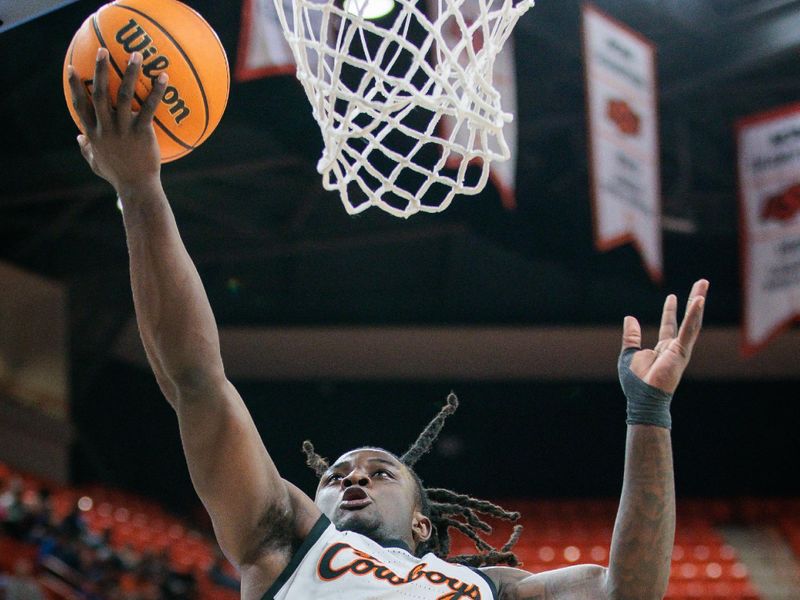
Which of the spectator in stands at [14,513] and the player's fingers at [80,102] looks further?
the spectator in stands at [14,513]

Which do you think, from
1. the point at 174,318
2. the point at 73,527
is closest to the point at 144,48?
the point at 174,318

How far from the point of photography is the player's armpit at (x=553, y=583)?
88.9 inches

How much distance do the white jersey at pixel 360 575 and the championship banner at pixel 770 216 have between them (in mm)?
6744

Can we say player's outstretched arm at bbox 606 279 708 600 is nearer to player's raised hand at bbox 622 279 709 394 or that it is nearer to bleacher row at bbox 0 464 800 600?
player's raised hand at bbox 622 279 709 394

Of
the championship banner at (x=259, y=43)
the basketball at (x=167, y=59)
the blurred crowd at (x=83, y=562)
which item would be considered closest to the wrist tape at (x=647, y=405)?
the basketball at (x=167, y=59)

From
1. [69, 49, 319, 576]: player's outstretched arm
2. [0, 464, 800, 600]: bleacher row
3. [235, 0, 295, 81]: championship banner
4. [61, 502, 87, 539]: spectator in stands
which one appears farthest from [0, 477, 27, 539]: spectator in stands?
[69, 49, 319, 576]: player's outstretched arm

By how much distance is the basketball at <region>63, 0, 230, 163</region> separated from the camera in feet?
6.57

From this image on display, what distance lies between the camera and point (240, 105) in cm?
804

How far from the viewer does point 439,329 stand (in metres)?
13.3

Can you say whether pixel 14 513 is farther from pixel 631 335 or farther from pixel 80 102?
pixel 80 102

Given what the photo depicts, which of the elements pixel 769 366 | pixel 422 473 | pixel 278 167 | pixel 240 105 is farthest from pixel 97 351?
pixel 769 366

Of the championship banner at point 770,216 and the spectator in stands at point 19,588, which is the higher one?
the championship banner at point 770,216

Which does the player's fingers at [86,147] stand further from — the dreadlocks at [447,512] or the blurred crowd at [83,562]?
the blurred crowd at [83,562]

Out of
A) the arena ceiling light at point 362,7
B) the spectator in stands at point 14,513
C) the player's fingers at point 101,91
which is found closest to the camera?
the player's fingers at point 101,91
